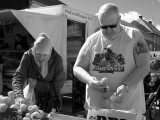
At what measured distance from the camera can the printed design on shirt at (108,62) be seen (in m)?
2.01

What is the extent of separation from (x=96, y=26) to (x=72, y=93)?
7.02 feet

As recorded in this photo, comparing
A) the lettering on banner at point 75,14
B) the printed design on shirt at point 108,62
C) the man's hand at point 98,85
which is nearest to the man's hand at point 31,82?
the printed design on shirt at point 108,62

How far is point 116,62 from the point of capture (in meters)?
2.02

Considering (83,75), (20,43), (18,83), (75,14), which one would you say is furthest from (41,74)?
(20,43)

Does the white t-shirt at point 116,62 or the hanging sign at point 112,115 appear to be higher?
the white t-shirt at point 116,62

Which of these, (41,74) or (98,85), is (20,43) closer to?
(41,74)

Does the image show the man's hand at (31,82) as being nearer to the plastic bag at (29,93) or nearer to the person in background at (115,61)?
the plastic bag at (29,93)

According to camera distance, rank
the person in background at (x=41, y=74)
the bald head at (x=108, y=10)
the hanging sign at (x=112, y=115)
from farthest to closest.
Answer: the person in background at (x=41, y=74)
the bald head at (x=108, y=10)
the hanging sign at (x=112, y=115)

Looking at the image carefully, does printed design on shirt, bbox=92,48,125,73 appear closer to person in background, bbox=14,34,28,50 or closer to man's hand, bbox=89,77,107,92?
man's hand, bbox=89,77,107,92

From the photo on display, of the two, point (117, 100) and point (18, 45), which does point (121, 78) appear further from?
point (18, 45)

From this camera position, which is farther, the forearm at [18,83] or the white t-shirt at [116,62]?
the forearm at [18,83]

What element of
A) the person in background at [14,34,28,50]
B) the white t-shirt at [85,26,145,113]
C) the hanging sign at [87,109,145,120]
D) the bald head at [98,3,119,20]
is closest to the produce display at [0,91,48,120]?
the hanging sign at [87,109,145,120]

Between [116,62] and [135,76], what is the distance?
18 cm

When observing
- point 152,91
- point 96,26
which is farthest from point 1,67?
point 152,91
